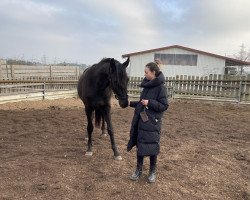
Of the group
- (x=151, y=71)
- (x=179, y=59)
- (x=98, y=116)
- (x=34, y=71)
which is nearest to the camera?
(x=151, y=71)

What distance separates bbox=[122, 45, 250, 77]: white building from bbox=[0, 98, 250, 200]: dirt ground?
18.8m

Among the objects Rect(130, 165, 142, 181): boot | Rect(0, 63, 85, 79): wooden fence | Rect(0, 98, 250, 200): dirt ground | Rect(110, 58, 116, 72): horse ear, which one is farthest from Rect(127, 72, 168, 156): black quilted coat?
Rect(0, 63, 85, 79): wooden fence

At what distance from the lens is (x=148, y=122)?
4109mm

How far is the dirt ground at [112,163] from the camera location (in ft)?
12.9

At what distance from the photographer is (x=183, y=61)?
2706 centimetres

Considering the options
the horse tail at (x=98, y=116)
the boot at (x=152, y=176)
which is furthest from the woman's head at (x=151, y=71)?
the horse tail at (x=98, y=116)

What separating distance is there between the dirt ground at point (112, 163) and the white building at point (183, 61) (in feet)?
61.6

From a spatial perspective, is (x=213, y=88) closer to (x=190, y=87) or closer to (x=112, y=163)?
(x=190, y=87)

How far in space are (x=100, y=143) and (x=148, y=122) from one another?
2316 mm

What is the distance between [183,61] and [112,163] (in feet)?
76.1

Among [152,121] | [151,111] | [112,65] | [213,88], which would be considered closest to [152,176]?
[152,121]

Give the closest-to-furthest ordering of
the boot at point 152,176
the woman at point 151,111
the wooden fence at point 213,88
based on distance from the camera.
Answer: the woman at point 151,111, the boot at point 152,176, the wooden fence at point 213,88

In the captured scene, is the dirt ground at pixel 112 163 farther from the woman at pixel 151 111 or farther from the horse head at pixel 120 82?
the horse head at pixel 120 82

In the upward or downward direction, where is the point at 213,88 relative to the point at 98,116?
upward
